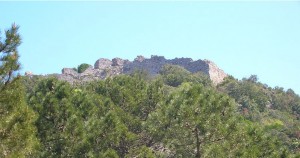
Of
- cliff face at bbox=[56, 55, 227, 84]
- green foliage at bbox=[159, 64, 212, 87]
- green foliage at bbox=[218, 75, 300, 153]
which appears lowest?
green foliage at bbox=[218, 75, 300, 153]

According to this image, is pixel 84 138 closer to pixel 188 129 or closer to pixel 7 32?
pixel 188 129

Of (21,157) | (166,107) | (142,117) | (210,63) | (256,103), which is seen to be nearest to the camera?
(21,157)

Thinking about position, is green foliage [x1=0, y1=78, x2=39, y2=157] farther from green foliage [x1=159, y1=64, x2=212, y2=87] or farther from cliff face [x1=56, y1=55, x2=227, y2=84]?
cliff face [x1=56, y1=55, x2=227, y2=84]

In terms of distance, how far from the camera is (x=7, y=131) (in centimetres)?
860

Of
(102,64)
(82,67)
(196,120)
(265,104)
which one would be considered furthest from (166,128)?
(82,67)

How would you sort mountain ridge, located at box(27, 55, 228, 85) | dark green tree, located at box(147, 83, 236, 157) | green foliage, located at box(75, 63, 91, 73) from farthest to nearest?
→ green foliage, located at box(75, 63, 91, 73)
mountain ridge, located at box(27, 55, 228, 85)
dark green tree, located at box(147, 83, 236, 157)

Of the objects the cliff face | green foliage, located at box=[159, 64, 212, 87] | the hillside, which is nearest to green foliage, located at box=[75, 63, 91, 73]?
the cliff face

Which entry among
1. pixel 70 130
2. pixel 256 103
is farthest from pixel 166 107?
pixel 256 103

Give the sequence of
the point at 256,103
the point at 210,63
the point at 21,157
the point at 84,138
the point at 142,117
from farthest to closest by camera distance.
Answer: the point at 210,63
the point at 256,103
the point at 142,117
the point at 84,138
the point at 21,157

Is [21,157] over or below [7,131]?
below

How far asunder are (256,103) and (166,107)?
2169 inches

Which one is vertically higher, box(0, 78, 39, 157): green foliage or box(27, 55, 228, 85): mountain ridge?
box(27, 55, 228, 85): mountain ridge

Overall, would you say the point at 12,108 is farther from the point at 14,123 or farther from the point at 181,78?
the point at 181,78

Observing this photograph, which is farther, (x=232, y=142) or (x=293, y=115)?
(x=293, y=115)
